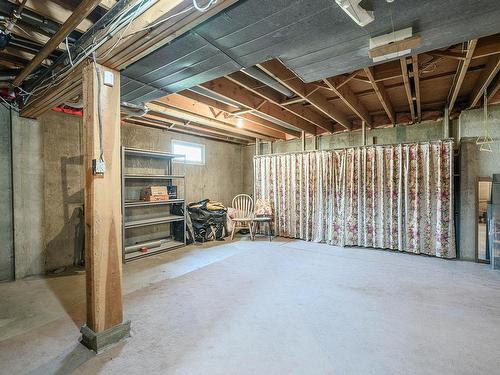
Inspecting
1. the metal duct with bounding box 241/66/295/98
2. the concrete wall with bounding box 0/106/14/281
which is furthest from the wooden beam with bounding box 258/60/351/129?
the concrete wall with bounding box 0/106/14/281

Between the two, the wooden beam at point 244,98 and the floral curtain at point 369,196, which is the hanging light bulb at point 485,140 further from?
the wooden beam at point 244,98

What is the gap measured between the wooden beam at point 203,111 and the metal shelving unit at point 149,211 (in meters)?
1.13

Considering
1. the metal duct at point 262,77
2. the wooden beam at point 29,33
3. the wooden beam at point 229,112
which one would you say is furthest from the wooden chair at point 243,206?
the wooden beam at point 29,33

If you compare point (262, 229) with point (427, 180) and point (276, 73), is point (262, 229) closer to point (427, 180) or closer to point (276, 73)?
point (427, 180)

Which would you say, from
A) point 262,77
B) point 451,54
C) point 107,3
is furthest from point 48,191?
point 451,54

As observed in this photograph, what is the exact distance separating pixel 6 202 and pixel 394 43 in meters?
4.22

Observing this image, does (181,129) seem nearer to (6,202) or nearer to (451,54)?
(6,202)

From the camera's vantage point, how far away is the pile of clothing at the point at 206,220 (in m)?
4.94

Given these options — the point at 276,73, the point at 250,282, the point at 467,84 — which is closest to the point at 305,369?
the point at 250,282

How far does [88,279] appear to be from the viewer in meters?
1.79

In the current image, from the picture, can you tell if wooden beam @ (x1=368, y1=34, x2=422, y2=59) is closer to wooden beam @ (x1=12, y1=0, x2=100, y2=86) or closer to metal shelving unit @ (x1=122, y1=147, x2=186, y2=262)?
wooden beam @ (x1=12, y1=0, x2=100, y2=86)

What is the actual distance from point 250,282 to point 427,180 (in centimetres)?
317

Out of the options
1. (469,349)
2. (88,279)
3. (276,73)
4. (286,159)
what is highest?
(276,73)

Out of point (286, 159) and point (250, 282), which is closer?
point (250, 282)
